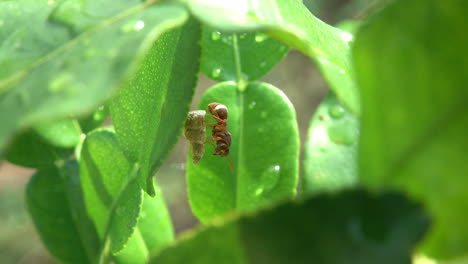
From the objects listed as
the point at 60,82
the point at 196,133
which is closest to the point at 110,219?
the point at 196,133

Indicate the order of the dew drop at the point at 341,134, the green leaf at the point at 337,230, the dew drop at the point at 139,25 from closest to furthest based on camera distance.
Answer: the green leaf at the point at 337,230 < the dew drop at the point at 139,25 < the dew drop at the point at 341,134

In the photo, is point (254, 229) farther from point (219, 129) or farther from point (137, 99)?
point (219, 129)

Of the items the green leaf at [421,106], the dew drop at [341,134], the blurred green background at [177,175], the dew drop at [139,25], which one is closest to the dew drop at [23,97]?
the dew drop at [139,25]

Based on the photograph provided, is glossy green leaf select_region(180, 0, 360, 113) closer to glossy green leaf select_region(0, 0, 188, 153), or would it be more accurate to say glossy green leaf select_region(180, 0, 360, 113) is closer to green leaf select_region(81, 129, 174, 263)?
glossy green leaf select_region(0, 0, 188, 153)

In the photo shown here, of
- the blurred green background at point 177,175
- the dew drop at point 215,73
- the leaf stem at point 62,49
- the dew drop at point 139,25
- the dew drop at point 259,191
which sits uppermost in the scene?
the dew drop at point 139,25

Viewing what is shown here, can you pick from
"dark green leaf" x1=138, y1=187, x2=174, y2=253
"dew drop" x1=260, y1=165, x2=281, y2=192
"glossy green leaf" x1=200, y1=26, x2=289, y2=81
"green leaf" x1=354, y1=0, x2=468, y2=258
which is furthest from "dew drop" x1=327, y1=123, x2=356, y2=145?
"dark green leaf" x1=138, y1=187, x2=174, y2=253

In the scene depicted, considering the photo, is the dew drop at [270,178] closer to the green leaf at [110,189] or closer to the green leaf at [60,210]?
the green leaf at [110,189]
